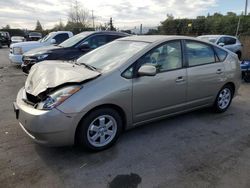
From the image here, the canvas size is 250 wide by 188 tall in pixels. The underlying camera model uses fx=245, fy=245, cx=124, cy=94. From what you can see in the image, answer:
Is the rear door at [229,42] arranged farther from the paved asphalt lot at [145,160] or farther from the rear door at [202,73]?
the paved asphalt lot at [145,160]

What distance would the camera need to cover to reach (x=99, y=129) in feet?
10.8

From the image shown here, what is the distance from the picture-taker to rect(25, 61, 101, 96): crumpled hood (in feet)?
10.3

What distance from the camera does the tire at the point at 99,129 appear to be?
311 centimetres

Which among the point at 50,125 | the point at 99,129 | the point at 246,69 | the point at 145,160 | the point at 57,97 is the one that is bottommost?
the point at 145,160

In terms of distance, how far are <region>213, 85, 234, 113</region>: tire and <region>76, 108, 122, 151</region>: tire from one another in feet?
7.70

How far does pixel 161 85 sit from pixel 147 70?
0.44 metres

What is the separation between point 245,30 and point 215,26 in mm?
3280

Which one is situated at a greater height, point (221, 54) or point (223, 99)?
point (221, 54)

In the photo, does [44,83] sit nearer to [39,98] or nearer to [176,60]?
[39,98]

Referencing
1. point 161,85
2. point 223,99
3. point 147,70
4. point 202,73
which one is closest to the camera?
point 147,70

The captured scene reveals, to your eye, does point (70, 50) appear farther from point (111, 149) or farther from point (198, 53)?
point (111, 149)

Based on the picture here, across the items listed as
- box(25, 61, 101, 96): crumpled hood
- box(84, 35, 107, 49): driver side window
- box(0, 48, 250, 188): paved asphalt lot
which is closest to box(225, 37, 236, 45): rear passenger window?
box(84, 35, 107, 49): driver side window

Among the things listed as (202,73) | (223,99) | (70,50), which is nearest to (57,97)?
(202,73)

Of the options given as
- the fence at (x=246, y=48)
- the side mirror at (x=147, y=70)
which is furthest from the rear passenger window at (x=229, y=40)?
the side mirror at (x=147, y=70)
